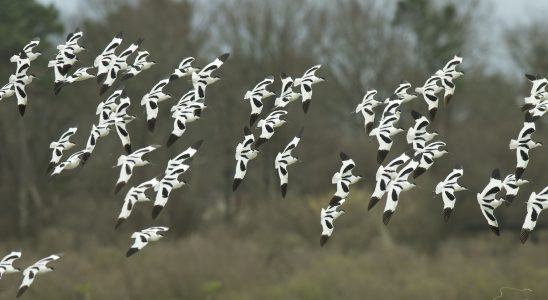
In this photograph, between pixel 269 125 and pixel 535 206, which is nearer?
pixel 535 206

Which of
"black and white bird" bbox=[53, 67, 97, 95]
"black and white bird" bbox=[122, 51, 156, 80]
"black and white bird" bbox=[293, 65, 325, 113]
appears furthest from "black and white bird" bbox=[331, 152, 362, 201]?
"black and white bird" bbox=[53, 67, 97, 95]

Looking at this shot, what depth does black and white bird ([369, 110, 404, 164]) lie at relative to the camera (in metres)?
8.77

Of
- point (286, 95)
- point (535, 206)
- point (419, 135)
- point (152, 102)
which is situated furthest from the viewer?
point (152, 102)

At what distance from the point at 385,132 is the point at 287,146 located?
954 millimetres

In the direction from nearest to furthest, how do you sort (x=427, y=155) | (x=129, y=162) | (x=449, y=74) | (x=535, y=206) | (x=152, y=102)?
(x=535, y=206) → (x=427, y=155) → (x=449, y=74) → (x=129, y=162) → (x=152, y=102)

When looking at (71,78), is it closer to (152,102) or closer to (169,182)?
(152,102)

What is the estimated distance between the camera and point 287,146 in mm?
9211

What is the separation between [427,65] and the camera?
39.3 metres

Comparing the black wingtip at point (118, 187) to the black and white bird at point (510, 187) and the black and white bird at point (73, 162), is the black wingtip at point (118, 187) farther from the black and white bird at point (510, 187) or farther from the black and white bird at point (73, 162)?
the black and white bird at point (510, 187)

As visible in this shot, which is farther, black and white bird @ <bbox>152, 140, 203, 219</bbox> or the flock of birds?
black and white bird @ <bbox>152, 140, 203, 219</bbox>

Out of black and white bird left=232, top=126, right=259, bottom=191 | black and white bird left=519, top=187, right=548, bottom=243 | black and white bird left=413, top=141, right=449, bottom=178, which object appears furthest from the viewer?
black and white bird left=232, top=126, right=259, bottom=191

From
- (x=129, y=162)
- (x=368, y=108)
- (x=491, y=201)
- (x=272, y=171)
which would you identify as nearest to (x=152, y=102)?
(x=129, y=162)

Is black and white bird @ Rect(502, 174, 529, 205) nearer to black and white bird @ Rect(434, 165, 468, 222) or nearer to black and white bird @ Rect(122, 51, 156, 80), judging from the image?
black and white bird @ Rect(434, 165, 468, 222)

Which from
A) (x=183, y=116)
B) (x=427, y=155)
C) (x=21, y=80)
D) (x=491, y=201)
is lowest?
(x=491, y=201)
